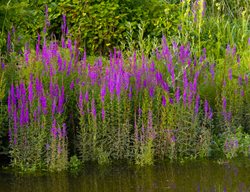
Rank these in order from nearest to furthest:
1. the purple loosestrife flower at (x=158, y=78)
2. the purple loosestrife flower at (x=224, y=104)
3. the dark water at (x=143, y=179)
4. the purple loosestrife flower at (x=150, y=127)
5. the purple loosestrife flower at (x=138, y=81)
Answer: the dark water at (x=143, y=179), the purple loosestrife flower at (x=150, y=127), the purple loosestrife flower at (x=158, y=78), the purple loosestrife flower at (x=138, y=81), the purple loosestrife flower at (x=224, y=104)

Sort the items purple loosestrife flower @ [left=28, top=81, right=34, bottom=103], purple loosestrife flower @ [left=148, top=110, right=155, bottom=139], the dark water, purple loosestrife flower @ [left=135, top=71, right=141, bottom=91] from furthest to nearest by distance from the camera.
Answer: purple loosestrife flower @ [left=135, top=71, right=141, bottom=91], purple loosestrife flower @ [left=148, top=110, right=155, bottom=139], purple loosestrife flower @ [left=28, top=81, right=34, bottom=103], the dark water

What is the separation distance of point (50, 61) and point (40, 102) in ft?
1.92

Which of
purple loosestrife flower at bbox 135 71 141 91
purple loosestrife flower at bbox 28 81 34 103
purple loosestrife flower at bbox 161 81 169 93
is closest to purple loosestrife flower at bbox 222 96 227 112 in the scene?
purple loosestrife flower at bbox 161 81 169 93

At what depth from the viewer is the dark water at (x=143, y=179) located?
4.92 metres

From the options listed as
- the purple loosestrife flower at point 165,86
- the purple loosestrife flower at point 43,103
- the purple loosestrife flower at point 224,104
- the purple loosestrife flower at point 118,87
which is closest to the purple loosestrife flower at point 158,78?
the purple loosestrife flower at point 165,86

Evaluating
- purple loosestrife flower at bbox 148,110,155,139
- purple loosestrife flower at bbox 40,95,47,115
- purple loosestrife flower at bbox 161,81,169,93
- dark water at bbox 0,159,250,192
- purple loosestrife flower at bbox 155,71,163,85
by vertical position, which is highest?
purple loosestrife flower at bbox 155,71,163,85

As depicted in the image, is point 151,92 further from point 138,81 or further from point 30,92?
point 30,92

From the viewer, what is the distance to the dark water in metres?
4.92

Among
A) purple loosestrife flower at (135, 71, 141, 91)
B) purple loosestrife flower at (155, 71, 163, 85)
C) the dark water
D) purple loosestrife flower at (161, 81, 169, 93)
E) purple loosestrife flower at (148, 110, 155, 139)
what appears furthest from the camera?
purple loosestrife flower at (135, 71, 141, 91)

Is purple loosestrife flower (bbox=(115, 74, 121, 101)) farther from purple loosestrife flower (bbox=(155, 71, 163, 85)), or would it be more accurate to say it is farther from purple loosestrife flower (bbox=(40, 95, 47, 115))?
purple loosestrife flower (bbox=(40, 95, 47, 115))

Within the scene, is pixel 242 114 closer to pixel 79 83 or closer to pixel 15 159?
pixel 79 83

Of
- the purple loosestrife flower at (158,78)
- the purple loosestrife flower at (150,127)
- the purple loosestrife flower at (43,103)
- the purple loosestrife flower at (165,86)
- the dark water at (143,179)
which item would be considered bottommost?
the dark water at (143,179)

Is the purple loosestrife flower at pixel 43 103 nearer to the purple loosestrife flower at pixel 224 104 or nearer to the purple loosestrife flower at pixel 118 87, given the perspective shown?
the purple loosestrife flower at pixel 118 87

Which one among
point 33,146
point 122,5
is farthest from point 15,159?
point 122,5
